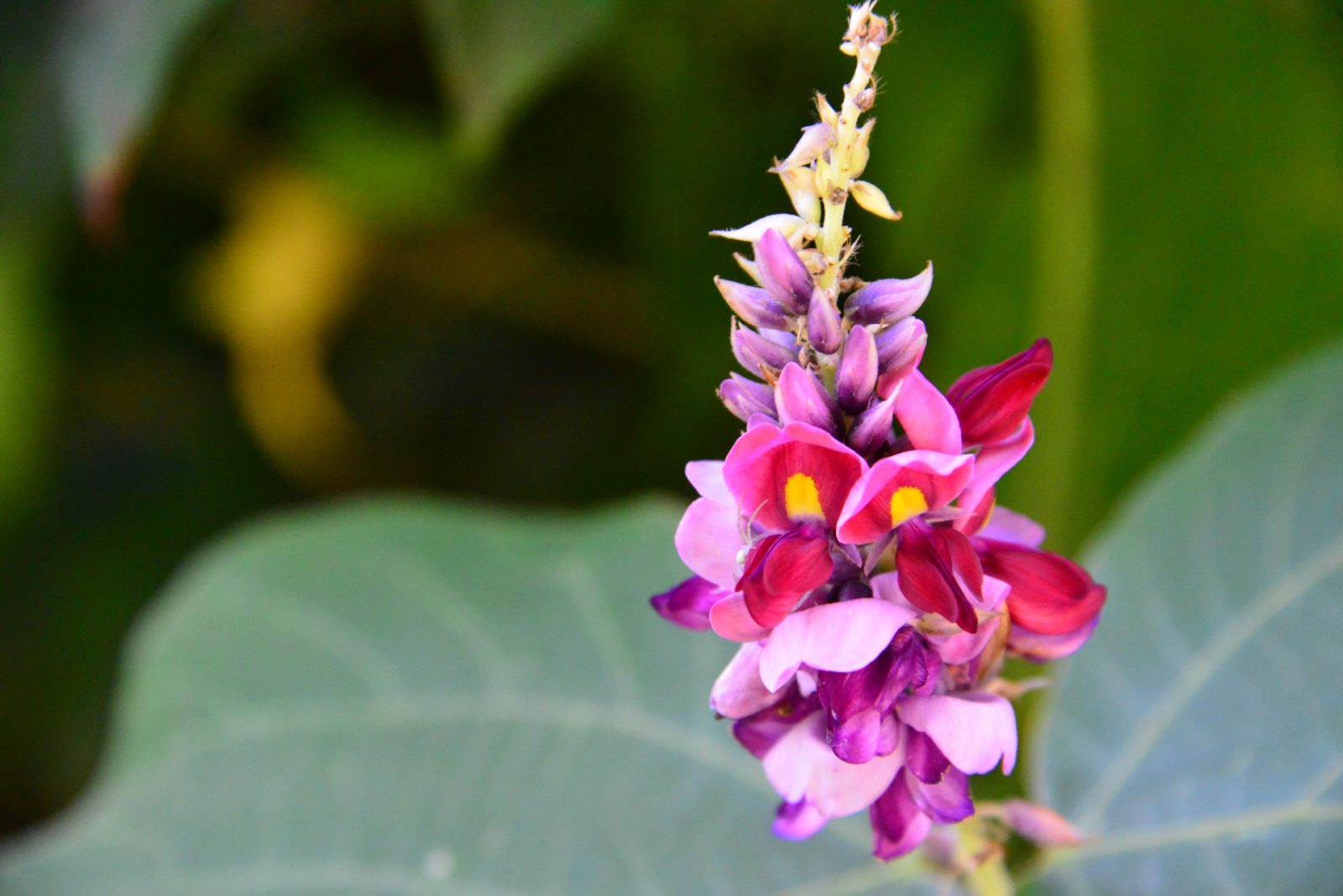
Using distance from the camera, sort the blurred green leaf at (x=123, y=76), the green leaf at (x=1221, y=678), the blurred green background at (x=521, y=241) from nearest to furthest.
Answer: the green leaf at (x=1221, y=678) → the blurred green leaf at (x=123, y=76) → the blurred green background at (x=521, y=241)

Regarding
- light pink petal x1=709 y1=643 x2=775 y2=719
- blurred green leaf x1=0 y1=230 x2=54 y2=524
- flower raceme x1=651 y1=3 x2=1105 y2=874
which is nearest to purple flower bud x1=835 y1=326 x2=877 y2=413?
flower raceme x1=651 y1=3 x2=1105 y2=874

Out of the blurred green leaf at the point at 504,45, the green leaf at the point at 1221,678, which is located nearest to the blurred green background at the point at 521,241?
the blurred green leaf at the point at 504,45

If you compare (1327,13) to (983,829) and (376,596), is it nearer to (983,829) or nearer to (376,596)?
(983,829)

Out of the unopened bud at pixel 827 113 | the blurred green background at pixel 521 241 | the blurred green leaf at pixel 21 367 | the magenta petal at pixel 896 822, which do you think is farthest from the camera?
the blurred green leaf at pixel 21 367

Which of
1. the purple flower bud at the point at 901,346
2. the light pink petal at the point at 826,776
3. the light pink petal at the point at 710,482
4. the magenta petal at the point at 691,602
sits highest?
the purple flower bud at the point at 901,346

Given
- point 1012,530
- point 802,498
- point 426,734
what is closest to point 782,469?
point 802,498

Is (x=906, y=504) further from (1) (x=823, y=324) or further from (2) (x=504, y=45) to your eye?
(2) (x=504, y=45)

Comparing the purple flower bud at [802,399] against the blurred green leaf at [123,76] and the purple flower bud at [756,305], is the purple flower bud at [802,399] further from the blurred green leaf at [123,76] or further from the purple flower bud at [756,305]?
the blurred green leaf at [123,76]
